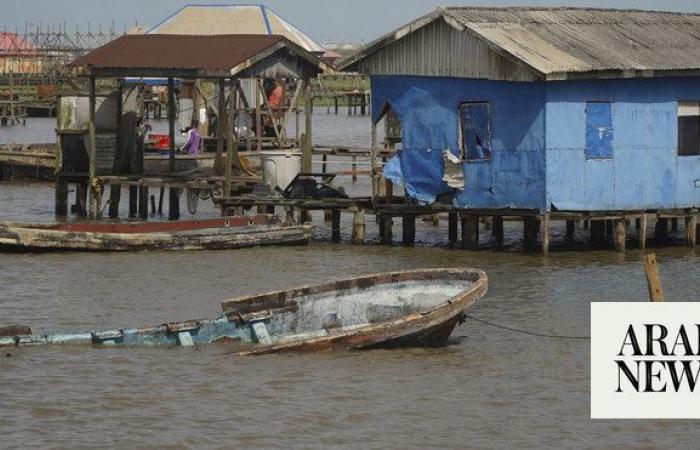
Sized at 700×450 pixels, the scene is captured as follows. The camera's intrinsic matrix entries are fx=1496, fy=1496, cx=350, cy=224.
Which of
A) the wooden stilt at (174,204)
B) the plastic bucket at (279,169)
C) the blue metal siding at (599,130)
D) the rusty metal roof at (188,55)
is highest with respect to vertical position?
the rusty metal roof at (188,55)

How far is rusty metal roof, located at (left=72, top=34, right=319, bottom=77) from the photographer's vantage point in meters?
25.8

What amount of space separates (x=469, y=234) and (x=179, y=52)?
6.72 meters

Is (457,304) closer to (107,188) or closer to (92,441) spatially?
(92,441)

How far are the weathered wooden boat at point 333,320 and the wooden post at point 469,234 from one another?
708 cm

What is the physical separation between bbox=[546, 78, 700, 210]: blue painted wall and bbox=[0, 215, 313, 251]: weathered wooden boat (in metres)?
4.34

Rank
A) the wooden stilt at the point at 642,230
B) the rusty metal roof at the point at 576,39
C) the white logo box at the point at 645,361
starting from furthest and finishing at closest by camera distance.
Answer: the wooden stilt at the point at 642,230, the rusty metal roof at the point at 576,39, the white logo box at the point at 645,361

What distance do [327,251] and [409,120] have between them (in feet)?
8.21

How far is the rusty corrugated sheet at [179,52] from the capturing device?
25.9 m

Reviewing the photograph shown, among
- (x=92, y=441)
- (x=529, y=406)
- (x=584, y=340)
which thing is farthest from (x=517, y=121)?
(x=92, y=441)

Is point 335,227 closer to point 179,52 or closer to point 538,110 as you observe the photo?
point 538,110

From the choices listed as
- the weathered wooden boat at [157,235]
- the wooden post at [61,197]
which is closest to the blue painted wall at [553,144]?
the weathered wooden boat at [157,235]

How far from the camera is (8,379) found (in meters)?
15.0

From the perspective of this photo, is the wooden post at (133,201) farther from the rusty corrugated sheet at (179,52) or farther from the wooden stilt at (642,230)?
the wooden stilt at (642,230)

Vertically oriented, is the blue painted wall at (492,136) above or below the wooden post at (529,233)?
above
